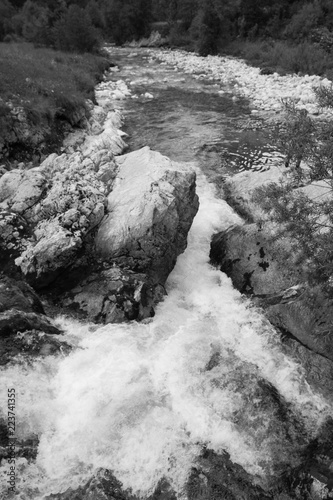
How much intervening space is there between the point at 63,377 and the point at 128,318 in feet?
8.30

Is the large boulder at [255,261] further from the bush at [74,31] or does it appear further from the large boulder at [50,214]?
the bush at [74,31]

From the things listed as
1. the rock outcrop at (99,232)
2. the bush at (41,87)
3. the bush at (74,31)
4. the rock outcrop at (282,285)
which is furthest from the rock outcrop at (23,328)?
the bush at (74,31)

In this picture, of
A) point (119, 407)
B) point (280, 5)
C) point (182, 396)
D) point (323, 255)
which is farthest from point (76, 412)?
point (280, 5)

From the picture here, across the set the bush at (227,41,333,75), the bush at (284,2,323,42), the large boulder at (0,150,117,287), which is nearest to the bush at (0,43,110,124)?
the large boulder at (0,150,117,287)

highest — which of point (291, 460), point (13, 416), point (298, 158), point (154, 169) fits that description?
point (298, 158)

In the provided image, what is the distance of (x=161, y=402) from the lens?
8586 millimetres

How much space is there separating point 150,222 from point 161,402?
5.68 meters

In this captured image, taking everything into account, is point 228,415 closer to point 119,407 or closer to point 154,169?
point 119,407

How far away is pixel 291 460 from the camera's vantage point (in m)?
7.55

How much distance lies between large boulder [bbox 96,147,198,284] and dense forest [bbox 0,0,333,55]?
36504mm

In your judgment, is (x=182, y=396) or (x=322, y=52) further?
(x=322, y=52)

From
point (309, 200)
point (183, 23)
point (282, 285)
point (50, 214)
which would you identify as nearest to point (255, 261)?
point (282, 285)

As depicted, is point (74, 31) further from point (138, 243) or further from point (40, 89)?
point (138, 243)

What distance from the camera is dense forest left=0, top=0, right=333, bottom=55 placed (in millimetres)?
43938
